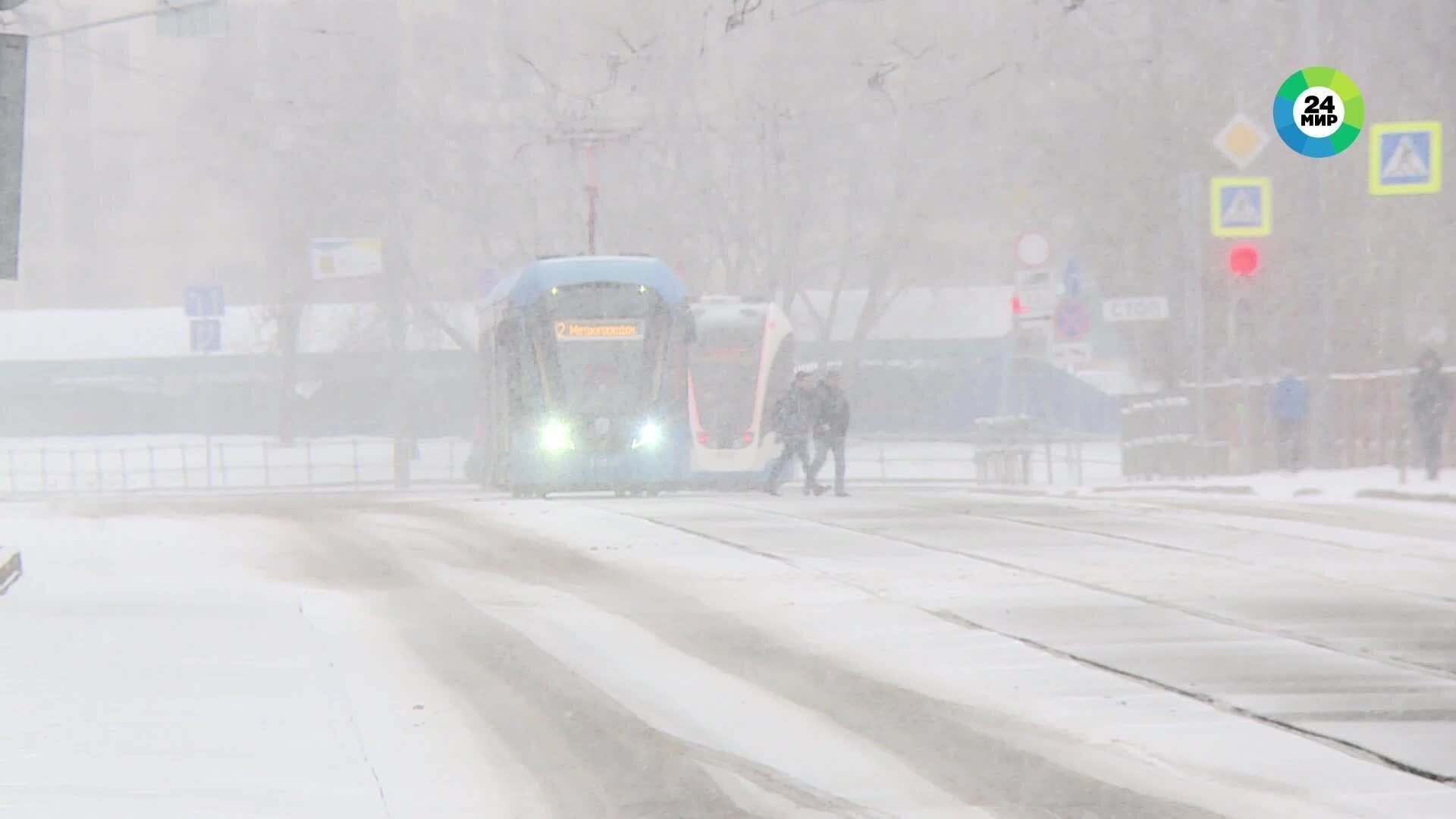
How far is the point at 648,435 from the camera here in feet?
98.3

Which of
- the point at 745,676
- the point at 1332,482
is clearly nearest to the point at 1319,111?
the point at 1332,482

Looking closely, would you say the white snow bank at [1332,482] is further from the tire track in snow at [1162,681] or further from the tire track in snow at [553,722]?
the tire track in snow at [553,722]

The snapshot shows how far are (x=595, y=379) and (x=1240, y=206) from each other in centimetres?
865

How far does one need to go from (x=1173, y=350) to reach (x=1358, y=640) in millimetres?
29136

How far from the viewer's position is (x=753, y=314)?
116ft

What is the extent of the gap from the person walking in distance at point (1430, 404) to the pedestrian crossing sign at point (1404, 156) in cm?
265

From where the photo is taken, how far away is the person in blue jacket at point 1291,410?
30109mm

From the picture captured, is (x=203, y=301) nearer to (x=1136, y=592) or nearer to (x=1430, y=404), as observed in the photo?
(x=1430, y=404)

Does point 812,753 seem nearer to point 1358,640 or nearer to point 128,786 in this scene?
point 128,786

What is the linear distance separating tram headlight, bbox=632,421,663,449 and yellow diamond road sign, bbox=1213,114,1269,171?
8.25m

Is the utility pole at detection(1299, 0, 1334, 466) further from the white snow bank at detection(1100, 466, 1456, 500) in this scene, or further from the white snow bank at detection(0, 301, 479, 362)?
the white snow bank at detection(0, 301, 479, 362)

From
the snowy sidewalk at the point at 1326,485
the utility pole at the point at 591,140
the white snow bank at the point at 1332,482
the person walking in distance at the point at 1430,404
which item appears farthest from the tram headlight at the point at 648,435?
the person walking in distance at the point at 1430,404

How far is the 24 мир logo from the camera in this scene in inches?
980

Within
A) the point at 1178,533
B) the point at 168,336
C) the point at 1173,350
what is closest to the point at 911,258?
the point at 1173,350
